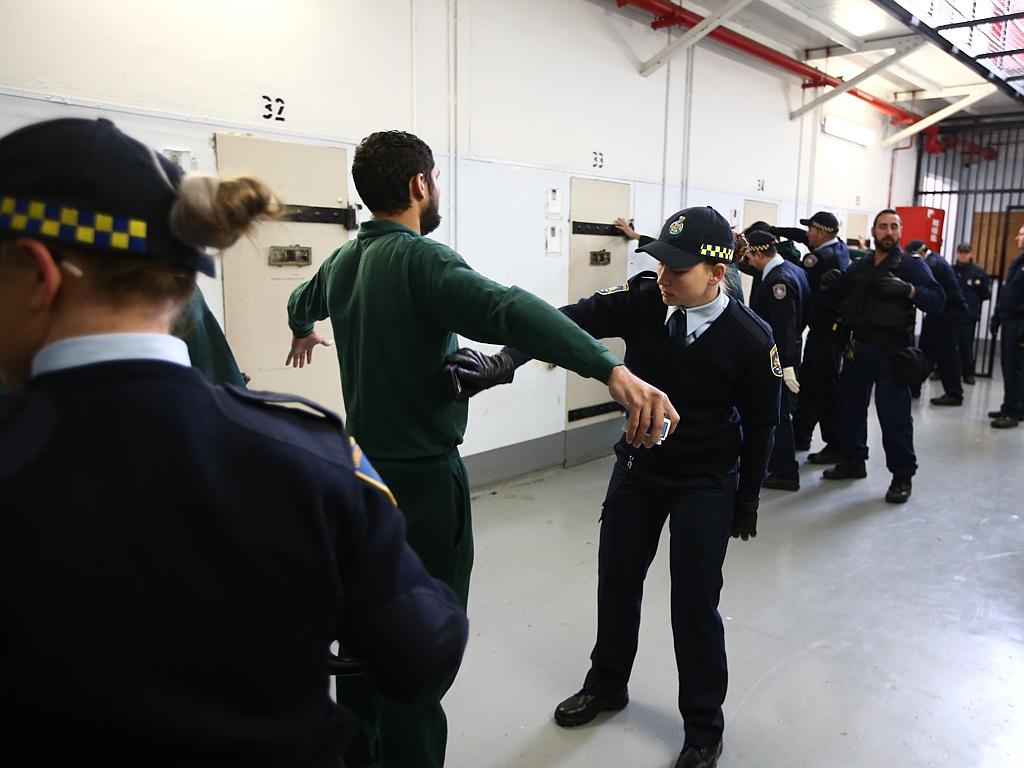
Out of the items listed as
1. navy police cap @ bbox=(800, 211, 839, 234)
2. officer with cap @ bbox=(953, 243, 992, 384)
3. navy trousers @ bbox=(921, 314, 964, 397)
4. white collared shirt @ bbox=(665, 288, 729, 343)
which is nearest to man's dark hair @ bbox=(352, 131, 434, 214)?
white collared shirt @ bbox=(665, 288, 729, 343)

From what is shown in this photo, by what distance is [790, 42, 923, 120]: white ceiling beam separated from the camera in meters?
5.92

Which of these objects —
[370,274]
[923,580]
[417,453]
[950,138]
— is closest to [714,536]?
[417,453]

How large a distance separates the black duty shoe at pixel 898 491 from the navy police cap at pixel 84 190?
4.53 m

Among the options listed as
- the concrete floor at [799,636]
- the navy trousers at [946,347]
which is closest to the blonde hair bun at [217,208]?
the concrete floor at [799,636]

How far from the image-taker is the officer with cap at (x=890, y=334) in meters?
4.24

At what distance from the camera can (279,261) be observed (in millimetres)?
3270

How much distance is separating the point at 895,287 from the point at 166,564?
14.7ft

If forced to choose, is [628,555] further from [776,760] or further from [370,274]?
[370,274]

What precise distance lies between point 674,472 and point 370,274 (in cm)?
101

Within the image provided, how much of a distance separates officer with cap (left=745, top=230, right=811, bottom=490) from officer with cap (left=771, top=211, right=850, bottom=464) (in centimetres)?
35

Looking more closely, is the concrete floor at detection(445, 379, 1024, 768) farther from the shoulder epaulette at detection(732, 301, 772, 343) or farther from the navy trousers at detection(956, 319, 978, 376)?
the navy trousers at detection(956, 319, 978, 376)

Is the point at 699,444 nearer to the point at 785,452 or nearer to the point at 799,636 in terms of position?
the point at 799,636

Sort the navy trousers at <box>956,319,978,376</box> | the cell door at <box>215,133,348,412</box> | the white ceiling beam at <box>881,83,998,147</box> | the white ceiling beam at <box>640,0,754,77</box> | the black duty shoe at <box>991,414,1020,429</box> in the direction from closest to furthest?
the cell door at <box>215,133,348,412</box> < the white ceiling beam at <box>640,0,754,77</box> < the black duty shoe at <box>991,414,1020,429</box> < the white ceiling beam at <box>881,83,998,147</box> < the navy trousers at <box>956,319,978,376</box>

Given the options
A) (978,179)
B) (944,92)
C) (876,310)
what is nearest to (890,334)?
(876,310)
